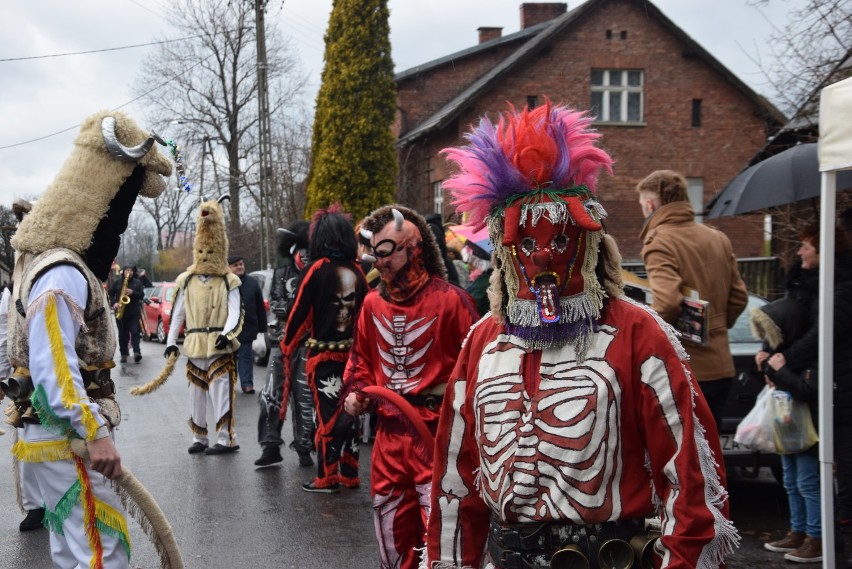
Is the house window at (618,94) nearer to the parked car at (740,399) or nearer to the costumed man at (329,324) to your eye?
the parked car at (740,399)

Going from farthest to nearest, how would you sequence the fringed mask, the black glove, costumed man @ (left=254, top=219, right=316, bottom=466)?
the black glove → costumed man @ (left=254, top=219, right=316, bottom=466) → the fringed mask

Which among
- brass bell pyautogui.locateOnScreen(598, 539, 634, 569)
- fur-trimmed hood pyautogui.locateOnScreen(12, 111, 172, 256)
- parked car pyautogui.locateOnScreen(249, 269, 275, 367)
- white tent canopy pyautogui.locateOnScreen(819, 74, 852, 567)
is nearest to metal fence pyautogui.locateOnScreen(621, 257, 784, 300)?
parked car pyautogui.locateOnScreen(249, 269, 275, 367)

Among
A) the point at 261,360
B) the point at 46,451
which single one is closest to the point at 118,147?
the point at 46,451

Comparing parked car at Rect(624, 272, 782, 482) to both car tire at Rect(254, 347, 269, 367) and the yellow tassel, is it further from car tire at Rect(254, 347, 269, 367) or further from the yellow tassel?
car tire at Rect(254, 347, 269, 367)

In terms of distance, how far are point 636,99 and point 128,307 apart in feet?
52.4

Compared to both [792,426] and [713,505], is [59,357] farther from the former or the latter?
[792,426]

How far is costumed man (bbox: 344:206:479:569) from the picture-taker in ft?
14.5

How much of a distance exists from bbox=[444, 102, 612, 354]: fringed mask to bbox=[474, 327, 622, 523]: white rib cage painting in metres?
0.09

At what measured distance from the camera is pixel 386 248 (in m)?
4.83

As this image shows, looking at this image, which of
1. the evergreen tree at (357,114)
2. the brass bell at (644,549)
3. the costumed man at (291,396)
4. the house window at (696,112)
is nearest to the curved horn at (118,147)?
the brass bell at (644,549)

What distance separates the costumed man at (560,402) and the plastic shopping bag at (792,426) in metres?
3.22

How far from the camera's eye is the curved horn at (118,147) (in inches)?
160

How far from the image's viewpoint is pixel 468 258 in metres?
7.53

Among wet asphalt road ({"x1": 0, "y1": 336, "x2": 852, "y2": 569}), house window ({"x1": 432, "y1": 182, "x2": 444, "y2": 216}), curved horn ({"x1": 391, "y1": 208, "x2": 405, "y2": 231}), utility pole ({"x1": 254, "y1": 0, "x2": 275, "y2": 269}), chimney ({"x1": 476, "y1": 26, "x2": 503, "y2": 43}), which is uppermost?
chimney ({"x1": 476, "y1": 26, "x2": 503, "y2": 43})
